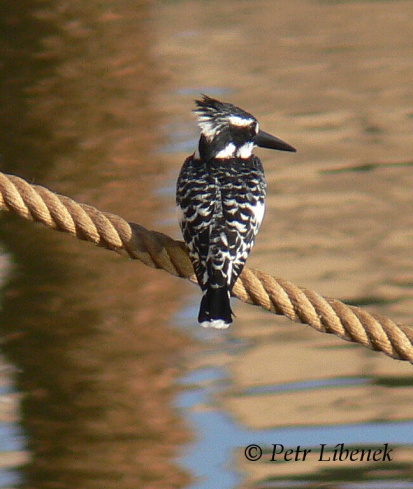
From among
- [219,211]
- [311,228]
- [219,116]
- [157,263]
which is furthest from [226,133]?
[311,228]

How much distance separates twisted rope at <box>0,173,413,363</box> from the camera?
4.50 metres

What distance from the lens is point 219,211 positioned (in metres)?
4.85

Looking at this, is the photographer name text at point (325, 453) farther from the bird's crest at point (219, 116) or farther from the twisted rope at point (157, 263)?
the twisted rope at point (157, 263)

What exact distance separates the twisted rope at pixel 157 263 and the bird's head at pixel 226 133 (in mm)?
893

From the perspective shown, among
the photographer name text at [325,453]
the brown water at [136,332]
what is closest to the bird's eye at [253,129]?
the brown water at [136,332]

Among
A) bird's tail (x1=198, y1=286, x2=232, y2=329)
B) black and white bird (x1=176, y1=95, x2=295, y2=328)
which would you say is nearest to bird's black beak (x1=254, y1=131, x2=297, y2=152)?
black and white bird (x1=176, y1=95, x2=295, y2=328)

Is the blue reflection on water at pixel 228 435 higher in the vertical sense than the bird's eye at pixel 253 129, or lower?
lower

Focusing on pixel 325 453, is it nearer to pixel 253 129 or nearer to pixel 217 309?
pixel 253 129

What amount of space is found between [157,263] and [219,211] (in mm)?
399

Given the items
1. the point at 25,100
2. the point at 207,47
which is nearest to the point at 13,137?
the point at 25,100

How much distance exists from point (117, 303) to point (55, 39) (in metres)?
2.07

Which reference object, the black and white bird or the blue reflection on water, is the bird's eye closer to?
the black and white bird

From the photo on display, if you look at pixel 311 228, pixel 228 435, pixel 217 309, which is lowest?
pixel 228 435

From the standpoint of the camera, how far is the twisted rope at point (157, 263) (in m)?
4.50
